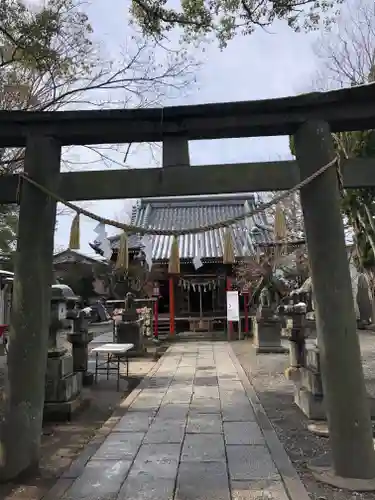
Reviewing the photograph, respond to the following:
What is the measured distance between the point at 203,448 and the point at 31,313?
2402mm

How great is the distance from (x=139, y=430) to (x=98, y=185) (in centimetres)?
326

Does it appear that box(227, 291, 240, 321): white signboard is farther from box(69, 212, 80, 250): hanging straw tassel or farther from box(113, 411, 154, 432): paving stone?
box(69, 212, 80, 250): hanging straw tassel

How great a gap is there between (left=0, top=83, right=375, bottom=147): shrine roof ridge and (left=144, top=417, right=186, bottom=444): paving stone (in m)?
3.52

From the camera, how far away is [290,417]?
679 cm

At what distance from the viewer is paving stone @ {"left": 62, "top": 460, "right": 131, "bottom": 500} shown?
12.4 feet

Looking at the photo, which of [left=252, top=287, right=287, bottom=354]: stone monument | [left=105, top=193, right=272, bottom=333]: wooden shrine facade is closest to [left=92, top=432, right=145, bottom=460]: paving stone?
[left=252, top=287, right=287, bottom=354]: stone monument

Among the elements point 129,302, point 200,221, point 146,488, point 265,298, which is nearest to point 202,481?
point 146,488

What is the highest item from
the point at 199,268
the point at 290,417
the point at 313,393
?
the point at 199,268

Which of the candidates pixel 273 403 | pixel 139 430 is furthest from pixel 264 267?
pixel 139 430

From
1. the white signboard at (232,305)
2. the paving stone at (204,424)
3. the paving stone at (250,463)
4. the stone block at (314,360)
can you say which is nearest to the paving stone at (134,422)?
the paving stone at (204,424)

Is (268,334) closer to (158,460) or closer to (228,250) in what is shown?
(228,250)

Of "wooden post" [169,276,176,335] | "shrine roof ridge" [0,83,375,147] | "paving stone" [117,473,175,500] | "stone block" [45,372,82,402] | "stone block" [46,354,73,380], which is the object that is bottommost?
"paving stone" [117,473,175,500]

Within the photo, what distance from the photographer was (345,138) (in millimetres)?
13000

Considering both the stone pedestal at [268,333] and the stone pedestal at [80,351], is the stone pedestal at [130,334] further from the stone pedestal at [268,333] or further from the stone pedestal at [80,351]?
the stone pedestal at [80,351]
